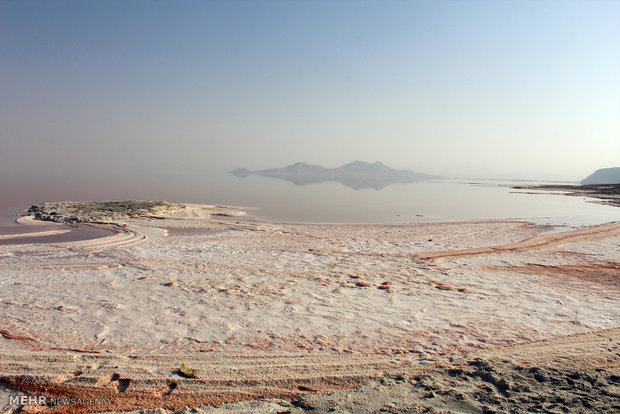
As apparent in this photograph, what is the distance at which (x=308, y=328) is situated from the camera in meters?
6.98

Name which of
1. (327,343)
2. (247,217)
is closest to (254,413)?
(327,343)

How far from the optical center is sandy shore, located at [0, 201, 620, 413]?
4.90m

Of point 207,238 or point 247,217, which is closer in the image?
point 207,238

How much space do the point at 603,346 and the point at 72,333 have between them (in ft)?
28.2

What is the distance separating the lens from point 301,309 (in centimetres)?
792

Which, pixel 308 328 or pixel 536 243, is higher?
pixel 536 243

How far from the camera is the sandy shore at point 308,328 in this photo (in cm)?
490

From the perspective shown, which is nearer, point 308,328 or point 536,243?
point 308,328

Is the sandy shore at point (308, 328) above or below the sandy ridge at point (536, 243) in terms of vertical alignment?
below

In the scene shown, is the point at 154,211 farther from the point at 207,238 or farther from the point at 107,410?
the point at 107,410

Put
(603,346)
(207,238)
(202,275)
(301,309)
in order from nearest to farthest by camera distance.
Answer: (603,346) < (301,309) < (202,275) < (207,238)

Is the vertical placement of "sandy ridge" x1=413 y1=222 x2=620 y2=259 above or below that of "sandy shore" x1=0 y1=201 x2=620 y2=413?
above

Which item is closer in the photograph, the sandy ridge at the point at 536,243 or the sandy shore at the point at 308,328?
the sandy shore at the point at 308,328

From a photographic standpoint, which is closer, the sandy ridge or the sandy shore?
the sandy shore
